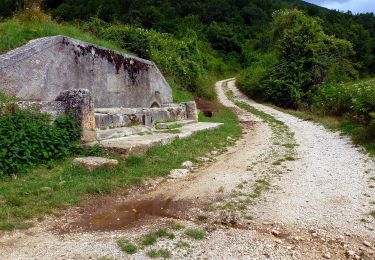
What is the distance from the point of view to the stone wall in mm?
7238

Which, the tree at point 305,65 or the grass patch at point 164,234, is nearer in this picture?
the grass patch at point 164,234

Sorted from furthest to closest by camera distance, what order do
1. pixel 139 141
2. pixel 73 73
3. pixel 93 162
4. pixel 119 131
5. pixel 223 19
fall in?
1. pixel 223 19
2. pixel 119 131
3. pixel 73 73
4. pixel 139 141
5. pixel 93 162

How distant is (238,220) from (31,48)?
514 cm

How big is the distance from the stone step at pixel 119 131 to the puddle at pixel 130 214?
2775 mm

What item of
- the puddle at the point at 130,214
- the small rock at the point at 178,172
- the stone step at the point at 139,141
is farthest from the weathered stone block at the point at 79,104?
the puddle at the point at 130,214

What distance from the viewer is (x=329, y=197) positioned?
212 inches

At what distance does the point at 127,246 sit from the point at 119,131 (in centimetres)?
486

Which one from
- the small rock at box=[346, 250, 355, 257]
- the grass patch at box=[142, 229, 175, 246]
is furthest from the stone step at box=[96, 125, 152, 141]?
the small rock at box=[346, 250, 355, 257]

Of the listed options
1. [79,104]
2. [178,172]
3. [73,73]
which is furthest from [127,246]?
[73,73]

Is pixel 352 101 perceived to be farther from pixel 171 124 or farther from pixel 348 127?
pixel 171 124

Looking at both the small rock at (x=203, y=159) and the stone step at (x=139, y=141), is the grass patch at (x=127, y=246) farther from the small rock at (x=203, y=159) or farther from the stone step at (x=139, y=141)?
the small rock at (x=203, y=159)

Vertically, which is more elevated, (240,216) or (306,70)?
(306,70)

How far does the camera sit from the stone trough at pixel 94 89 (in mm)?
7113

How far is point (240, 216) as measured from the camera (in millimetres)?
4676
